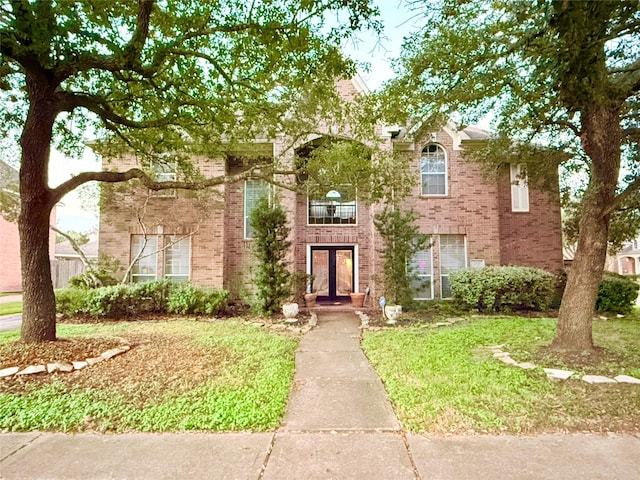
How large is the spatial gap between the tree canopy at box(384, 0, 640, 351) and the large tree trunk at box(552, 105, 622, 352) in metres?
0.01

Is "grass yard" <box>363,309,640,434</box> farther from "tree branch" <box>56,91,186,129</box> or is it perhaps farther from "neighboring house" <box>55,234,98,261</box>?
"neighboring house" <box>55,234,98,261</box>

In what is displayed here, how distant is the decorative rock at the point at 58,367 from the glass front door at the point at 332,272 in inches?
379

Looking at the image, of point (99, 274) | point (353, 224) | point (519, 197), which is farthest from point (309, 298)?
point (519, 197)

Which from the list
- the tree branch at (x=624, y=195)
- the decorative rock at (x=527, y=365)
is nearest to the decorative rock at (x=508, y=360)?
the decorative rock at (x=527, y=365)

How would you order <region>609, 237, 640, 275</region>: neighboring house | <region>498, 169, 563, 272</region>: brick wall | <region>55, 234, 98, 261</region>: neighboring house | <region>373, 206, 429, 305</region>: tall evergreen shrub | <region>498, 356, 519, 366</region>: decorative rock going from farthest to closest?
<region>609, 237, 640, 275</region>: neighboring house < <region>55, 234, 98, 261</region>: neighboring house < <region>498, 169, 563, 272</region>: brick wall < <region>373, 206, 429, 305</region>: tall evergreen shrub < <region>498, 356, 519, 366</region>: decorative rock

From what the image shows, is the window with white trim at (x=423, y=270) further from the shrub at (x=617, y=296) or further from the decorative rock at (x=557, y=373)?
the decorative rock at (x=557, y=373)

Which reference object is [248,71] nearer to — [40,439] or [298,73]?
[298,73]

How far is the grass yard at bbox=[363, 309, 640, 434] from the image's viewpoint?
11.5 ft

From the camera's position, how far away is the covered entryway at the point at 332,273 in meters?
14.1

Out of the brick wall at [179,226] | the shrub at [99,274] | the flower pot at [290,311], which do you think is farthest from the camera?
the brick wall at [179,226]

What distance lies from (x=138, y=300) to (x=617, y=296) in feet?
46.8

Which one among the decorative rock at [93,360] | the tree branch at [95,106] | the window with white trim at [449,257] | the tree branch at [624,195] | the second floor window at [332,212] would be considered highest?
the tree branch at [95,106]

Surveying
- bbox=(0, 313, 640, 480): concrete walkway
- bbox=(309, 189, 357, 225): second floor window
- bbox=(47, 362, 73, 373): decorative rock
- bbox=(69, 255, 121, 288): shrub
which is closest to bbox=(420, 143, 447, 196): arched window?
bbox=(309, 189, 357, 225): second floor window

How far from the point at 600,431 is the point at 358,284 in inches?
376
